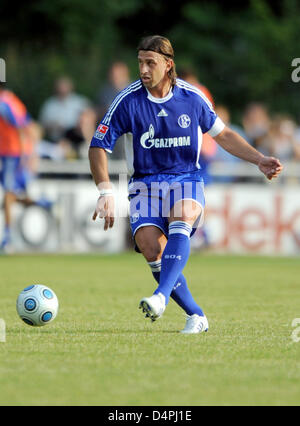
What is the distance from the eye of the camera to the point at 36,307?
24.4 ft

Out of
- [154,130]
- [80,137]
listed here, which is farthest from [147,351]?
[80,137]

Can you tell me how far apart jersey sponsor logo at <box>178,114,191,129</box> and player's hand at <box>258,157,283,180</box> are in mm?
624

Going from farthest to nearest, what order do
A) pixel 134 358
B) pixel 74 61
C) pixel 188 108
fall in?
pixel 74 61 < pixel 188 108 < pixel 134 358

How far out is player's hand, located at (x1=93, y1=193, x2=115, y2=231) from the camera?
23.2 feet

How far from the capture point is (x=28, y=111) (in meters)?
26.3

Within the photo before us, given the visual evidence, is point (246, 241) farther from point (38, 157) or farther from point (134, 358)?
point (134, 358)

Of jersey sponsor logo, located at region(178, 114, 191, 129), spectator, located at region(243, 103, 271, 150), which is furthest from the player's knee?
spectator, located at region(243, 103, 271, 150)

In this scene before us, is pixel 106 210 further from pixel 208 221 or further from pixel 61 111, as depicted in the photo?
pixel 61 111

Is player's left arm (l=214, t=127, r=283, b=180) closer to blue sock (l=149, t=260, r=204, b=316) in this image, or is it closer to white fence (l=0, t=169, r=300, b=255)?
blue sock (l=149, t=260, r=204, b=316)

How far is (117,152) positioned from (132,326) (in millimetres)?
10839

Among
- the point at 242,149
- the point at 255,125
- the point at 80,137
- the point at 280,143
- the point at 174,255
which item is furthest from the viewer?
the point at 255,125

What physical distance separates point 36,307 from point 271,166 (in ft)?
6.68

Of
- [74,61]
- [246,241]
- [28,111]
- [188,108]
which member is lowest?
[188,108]

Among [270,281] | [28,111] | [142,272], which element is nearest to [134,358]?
[270,281]
